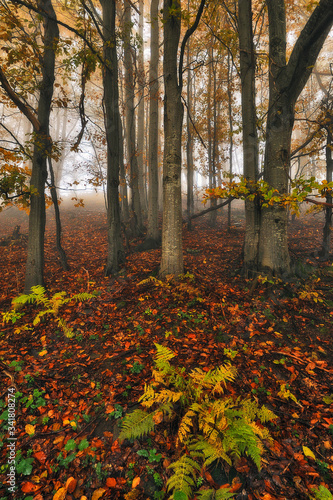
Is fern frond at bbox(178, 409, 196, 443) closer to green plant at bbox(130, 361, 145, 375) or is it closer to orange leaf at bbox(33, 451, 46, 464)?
green plant at bbox(130, 361, 145, 375)

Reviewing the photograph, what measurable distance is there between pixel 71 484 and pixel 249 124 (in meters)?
7.70

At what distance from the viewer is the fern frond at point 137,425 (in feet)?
7.89

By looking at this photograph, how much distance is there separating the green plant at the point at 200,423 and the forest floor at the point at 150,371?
0.16 meters

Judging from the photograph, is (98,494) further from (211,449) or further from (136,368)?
(136,368)

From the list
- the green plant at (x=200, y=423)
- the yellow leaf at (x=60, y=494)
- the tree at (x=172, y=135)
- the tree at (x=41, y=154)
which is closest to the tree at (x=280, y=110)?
the tree at (x=172, y=135)

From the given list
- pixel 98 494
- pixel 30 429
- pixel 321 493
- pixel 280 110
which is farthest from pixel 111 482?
pixel 280 110

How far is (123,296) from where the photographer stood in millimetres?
5723

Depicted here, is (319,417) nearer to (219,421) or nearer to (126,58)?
(219,421)

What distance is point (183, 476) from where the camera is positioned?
2.04 m

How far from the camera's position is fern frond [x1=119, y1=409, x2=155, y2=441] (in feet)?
7.89

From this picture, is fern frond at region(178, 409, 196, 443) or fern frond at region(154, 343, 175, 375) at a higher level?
fern frond at region(154, 343, 175, 375)

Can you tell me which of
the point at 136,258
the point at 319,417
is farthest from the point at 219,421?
the point at 136,258

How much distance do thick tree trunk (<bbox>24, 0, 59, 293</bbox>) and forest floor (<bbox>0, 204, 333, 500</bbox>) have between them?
0.81 m

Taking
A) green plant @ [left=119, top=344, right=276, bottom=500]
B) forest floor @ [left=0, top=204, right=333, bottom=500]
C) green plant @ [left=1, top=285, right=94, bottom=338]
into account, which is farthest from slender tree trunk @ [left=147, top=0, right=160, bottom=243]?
green plant @ [left=119, top=344, right=276, bottom=500]
